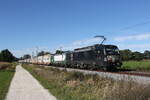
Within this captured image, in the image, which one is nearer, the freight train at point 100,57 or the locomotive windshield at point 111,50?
the freight train at point 100,57

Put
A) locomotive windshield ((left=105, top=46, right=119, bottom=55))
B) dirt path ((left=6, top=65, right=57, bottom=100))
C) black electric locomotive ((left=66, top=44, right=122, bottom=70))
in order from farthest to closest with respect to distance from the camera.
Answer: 1. locomotive windshield ((left=105, top=46, right=119, bottom=55))
2. black electric locomotive ((left=66, top=44, right=122, bottom=70))
3. dirt path ((left=6, top=65, right=57, bottom=100))

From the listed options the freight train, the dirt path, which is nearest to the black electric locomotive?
the freight train

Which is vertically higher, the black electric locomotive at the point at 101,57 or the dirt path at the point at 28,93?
the black electric locomotive at the point at 101,57

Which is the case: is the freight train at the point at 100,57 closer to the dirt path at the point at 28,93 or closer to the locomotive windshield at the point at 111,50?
the locomotive windshield at the point at 111,50

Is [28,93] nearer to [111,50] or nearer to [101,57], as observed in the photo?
[101,57]

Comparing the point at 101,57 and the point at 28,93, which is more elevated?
the point at 101,57

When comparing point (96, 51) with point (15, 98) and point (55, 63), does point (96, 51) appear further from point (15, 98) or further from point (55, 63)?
point (55, 63)

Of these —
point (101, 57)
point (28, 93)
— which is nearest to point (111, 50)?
point (101, 57)

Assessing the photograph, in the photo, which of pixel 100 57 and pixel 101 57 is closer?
pixel 101 57

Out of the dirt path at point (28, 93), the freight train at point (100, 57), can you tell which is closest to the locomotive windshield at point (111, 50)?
the freight train at point (100, 57)

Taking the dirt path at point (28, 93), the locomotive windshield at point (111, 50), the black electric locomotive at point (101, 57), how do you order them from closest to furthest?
the dirt path at point (28, 93) < the black electric locomotive at point (101, 57) < the locomotive windshield at point (111, 50)

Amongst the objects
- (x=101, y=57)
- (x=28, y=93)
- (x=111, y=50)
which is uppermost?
(x=111, y=50)

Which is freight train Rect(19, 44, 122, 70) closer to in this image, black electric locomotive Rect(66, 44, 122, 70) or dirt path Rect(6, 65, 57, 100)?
black electric locomotive Rect(66, 44, 122, 70)

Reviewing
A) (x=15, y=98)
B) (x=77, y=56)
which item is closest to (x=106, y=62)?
(x=77, y=56)
